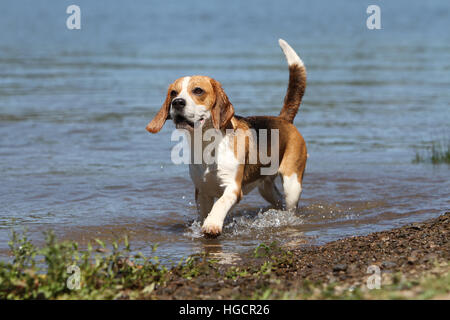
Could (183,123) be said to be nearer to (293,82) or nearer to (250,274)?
(250,274)

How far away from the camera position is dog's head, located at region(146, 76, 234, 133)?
6.04 m

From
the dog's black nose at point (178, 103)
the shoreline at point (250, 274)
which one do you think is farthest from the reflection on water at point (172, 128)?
the dog's black nose at point (178, 103)

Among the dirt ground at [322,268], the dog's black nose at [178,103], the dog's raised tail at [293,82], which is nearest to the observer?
the dirt ground at [322,268]

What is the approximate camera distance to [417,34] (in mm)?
29703

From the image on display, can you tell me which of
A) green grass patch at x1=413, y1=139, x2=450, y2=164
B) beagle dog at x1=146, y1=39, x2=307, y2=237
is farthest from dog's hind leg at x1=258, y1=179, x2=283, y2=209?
green grass patch at x1=413, y1=139, x2=450, y2=164

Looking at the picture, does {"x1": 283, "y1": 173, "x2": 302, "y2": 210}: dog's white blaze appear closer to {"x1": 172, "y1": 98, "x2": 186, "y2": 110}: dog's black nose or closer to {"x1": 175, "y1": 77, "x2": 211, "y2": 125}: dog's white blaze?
Result: {"x1": 175, "y1": 77, "x2": 211, "y2": 125}: dog's white blaze

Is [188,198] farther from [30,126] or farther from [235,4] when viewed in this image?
[235,4]

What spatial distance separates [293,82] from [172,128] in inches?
224

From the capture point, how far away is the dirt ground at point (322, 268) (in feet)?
14.8

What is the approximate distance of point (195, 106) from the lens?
6.12 m

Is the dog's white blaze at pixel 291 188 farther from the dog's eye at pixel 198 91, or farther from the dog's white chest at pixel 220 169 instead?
the dog's eye at pixel 198 91

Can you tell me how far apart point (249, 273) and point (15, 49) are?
890 inches

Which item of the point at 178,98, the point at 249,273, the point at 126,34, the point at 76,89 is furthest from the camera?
the point at 126,34

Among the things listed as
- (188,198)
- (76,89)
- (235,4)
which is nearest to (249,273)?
(188,198)
